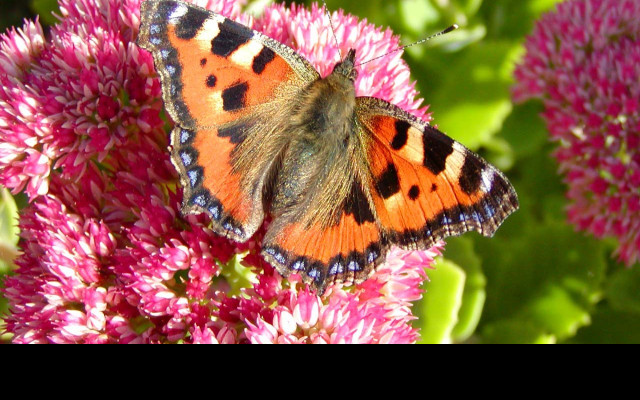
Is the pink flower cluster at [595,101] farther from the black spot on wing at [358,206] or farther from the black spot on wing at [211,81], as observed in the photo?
the black spot on wing at [211,81]

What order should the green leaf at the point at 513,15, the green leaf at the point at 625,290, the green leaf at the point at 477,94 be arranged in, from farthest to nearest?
the green leaf at the point at 513,15 < the green leaf at the point at 477,94 < the green leaf at the point at 625,290

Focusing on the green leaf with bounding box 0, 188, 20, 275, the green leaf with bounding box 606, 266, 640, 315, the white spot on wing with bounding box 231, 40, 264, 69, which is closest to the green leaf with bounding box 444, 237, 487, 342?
the green leaf with bounding box 606, 266, 640, 315

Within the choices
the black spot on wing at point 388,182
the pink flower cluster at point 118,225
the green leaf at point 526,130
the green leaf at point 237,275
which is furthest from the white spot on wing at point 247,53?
the green leaf at point 526,130

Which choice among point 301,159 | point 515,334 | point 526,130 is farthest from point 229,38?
point 526,130

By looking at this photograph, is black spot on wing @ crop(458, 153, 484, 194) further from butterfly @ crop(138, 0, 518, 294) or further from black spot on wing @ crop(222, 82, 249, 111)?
black spot on wing @ crop(222, 82, 249, 111)

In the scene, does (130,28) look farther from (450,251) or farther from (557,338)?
(557,338)

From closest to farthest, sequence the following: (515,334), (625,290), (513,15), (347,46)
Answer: (347,46)
(515,334)
(625,290)
(513,15)

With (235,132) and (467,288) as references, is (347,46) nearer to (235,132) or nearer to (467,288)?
(235,132)
